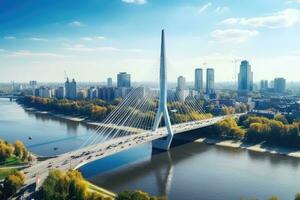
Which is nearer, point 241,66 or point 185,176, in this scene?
point 185,176

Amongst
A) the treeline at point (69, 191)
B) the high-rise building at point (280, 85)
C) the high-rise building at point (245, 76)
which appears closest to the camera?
the treeline at point (69, 191)

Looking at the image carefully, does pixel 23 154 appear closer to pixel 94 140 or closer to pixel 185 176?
pixel 94 140

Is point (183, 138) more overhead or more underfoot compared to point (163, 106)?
more underfoot

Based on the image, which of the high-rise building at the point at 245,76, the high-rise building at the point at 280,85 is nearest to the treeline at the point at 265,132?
the high-rise building at the point at 245,76

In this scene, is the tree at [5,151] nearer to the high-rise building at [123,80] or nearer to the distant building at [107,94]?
the distant building at [107,94]

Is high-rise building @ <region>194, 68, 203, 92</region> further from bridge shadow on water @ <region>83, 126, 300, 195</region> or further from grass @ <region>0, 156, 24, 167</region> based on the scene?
grass @ <region>0, 156, 24, 167</region>

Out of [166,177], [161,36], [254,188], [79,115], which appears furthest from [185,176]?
[79,115]
